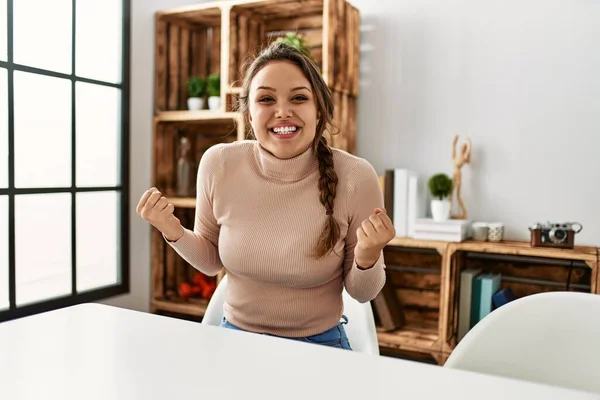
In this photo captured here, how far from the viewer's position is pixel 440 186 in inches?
99.2

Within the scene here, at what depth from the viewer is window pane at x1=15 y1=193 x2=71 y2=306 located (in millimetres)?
2365

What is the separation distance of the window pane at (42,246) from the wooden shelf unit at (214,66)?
54cm

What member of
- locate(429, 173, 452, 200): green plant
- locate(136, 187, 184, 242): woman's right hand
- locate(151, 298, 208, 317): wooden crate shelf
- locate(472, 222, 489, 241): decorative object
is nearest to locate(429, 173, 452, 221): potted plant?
locate(429, 173, 452, 200): green plant

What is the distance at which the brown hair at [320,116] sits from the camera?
1.35 meters

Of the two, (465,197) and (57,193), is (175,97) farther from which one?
(465,197)

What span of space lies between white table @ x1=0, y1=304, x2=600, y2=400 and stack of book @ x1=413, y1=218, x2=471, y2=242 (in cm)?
159

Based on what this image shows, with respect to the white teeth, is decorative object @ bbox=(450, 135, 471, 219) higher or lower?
lower

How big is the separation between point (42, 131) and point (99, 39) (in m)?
0.57

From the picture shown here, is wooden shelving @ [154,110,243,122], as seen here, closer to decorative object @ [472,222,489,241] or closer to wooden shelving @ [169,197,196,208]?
wooden shelving @ [169,197,196,208]

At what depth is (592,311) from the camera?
1.03 meters

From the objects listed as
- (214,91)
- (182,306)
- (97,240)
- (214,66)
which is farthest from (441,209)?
(97,240)

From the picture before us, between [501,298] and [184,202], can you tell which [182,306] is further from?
[501,298]

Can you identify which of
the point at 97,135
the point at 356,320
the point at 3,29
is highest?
the point at 3,29

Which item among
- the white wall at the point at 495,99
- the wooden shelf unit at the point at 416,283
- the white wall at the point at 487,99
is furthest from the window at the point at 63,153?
the wooden shelf unit at the point at 416,283
